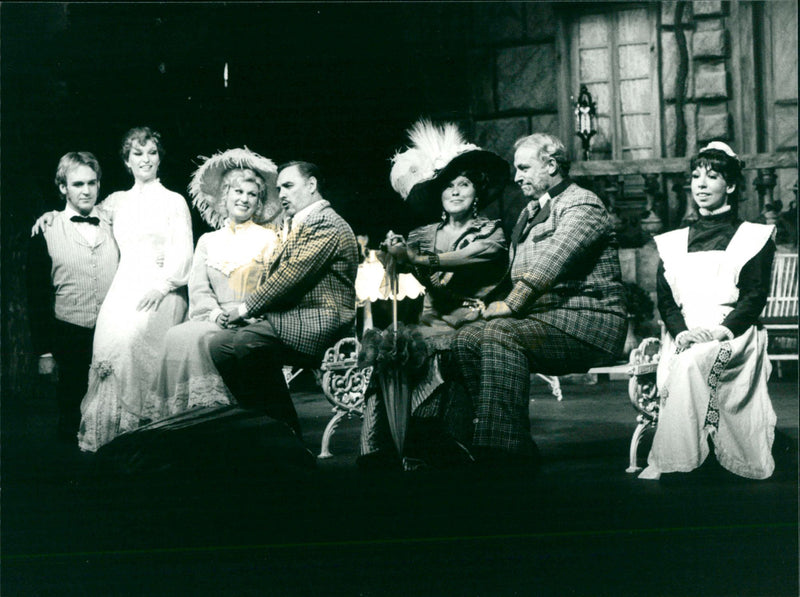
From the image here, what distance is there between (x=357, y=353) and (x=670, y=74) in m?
1.49

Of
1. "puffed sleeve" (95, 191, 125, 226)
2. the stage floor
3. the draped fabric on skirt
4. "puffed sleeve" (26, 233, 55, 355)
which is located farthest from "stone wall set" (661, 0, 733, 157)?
"puffed sleeve" (26, 233, 55, 355)

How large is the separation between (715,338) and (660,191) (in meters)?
0.60

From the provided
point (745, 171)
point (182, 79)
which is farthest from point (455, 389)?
point (182, 79)

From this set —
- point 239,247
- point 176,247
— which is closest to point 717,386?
point 239,247

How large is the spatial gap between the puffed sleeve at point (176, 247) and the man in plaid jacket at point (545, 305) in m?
1.05

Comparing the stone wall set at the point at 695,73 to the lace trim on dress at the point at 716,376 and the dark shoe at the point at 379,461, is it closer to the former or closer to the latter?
the lace trim on dress at the point at 716,376

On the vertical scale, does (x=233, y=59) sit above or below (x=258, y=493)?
above

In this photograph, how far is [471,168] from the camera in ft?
12.0

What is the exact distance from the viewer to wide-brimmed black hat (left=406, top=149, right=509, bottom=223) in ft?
12.0

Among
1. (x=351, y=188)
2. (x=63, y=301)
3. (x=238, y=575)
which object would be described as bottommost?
(x=238, y=575)

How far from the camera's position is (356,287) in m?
3.76

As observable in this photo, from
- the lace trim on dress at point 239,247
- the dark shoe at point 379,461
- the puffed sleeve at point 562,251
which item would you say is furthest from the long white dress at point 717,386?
the lace trim on dress at point 239,247

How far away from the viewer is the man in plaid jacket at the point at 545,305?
351 centimetres

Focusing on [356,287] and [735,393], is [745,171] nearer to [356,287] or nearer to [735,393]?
[735,393]
